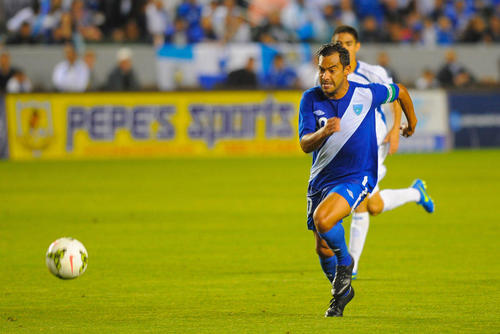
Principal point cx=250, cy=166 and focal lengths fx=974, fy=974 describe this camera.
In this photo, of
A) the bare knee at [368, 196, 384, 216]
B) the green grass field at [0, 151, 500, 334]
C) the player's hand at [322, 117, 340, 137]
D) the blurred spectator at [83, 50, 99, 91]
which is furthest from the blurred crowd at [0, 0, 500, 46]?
the player's hand at [322, 117, 340, 137]

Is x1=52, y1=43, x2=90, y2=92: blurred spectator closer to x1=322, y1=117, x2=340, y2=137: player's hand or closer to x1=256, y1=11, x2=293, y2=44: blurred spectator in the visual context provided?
x1=256, y1=11, x2=293, y2=44: blurred spectator

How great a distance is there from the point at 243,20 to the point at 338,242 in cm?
2000

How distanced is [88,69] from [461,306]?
16.5 meters

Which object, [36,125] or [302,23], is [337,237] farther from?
[302,23]

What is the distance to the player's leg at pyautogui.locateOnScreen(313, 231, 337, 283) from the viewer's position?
22.7 feet

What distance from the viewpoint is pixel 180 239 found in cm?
1082

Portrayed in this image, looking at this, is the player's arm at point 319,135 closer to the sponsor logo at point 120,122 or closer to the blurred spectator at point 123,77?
the sponsor logo at point 120,122

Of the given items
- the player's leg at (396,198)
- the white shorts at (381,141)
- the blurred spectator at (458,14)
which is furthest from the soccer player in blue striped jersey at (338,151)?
the blurred spectator at (458,14)

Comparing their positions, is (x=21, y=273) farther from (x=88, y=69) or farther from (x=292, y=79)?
(x=292, y=79)

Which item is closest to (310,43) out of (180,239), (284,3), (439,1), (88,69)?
(284,3)

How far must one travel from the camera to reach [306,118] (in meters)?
6.56

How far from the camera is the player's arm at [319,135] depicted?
19.9 ft

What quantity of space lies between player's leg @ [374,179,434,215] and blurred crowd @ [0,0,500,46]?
15.2m

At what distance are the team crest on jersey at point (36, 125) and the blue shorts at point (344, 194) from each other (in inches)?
582
